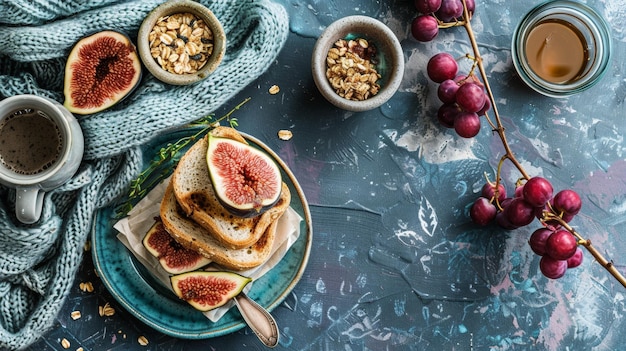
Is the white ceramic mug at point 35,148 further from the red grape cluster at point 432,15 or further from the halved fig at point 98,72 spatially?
the red grape cluster at point 432,15

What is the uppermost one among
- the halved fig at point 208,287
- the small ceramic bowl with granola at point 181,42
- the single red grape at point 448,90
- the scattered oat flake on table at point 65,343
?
the small ceramic bowl with granola at point 181,42

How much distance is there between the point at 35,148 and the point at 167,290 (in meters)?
0.49

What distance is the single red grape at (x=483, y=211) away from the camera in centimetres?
192

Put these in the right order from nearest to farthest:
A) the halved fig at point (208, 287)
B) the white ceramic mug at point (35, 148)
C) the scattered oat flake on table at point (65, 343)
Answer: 1. the white ceramic mug at point (35, 148)
2. the halved fig at point (208, 287)
3. the scattered oat flake on table at point (65, 343)

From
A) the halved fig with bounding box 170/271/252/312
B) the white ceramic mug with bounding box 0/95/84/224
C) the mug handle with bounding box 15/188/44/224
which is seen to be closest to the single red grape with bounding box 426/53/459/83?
the halved fig with bounding box 170/271/252/312

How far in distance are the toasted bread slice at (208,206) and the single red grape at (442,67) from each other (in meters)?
0.54

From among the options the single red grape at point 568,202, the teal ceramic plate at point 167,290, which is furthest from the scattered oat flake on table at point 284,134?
the single red grape at point 568,202

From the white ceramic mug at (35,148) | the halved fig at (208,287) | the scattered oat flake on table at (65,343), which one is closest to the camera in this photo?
the white ceramic mug at (35,148)

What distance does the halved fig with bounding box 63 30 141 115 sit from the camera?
5.92 feet

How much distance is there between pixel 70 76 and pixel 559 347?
1.51 metres

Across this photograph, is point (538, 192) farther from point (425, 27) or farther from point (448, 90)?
point (425, 27)

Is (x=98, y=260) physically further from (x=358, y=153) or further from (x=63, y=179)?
(x=358, y=153)

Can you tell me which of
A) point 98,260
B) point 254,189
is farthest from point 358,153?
point 98,260

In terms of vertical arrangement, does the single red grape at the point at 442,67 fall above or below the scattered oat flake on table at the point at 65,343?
above
